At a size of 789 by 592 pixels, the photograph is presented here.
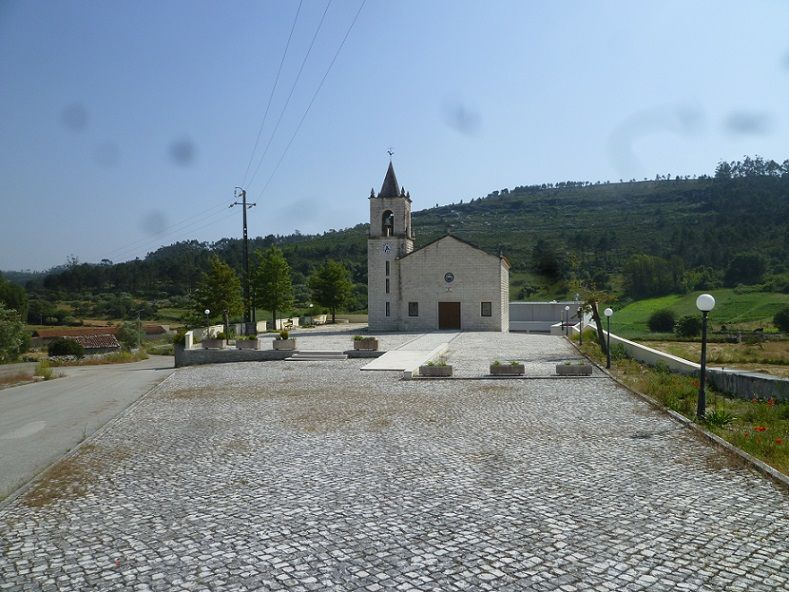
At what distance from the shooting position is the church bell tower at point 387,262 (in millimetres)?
41594

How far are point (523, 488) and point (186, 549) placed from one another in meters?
3.97

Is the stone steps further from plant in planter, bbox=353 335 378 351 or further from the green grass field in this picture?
the green grass field

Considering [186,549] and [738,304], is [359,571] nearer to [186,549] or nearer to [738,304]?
[186,549]

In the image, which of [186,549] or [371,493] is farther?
[371,493]

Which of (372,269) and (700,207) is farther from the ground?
(700,207)

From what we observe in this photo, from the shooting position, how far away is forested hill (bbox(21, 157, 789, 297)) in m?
73.9

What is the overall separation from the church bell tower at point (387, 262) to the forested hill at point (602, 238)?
17.9m

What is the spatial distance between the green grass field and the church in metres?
12.8

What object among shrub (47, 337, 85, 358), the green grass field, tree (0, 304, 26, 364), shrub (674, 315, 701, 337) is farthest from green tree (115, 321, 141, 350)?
shrub (674, 315, 701, 337)

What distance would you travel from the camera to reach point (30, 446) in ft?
40.4

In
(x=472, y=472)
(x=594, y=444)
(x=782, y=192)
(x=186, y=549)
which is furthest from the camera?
(x=782, y=192)

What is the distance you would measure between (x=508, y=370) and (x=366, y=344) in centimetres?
889

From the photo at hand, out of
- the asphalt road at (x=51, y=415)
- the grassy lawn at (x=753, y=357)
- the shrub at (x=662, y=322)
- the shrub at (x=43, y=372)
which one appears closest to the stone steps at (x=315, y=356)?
the asphalt road at (x=51, y=415)

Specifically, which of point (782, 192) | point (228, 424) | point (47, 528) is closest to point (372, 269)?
point (228, 424)
